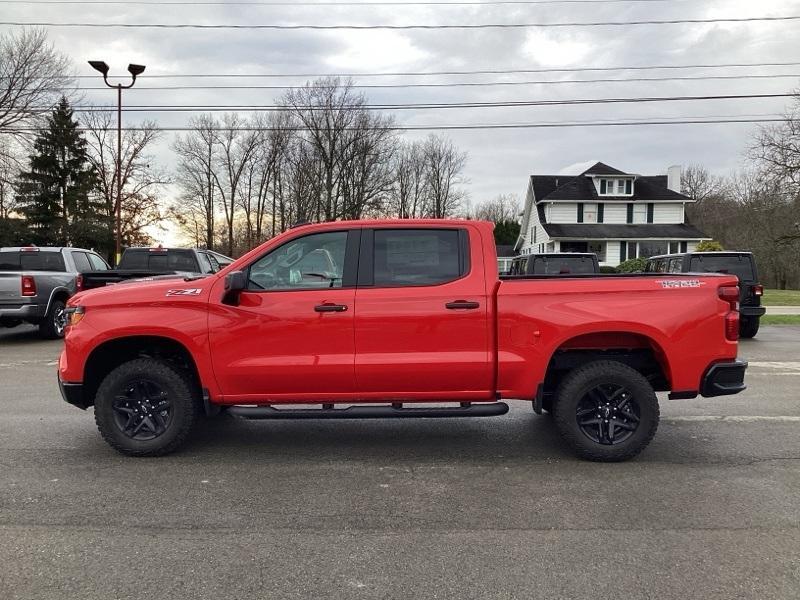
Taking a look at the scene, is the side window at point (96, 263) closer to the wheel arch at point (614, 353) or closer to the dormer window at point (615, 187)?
the wheel arch at point (614, 353)

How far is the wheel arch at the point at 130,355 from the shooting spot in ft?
15.9

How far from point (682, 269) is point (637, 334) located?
8.93m

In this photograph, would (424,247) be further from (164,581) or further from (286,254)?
(164,581)

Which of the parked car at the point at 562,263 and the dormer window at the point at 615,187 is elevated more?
the dormer window at the point at 615,187

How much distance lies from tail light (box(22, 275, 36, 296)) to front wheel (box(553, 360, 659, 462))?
11.1 metres

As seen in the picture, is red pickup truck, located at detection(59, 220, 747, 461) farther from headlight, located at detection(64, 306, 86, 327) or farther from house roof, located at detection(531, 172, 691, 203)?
house roof, located at detection(531, 172, 691, 203)

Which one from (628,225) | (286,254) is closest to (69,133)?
(628,225)

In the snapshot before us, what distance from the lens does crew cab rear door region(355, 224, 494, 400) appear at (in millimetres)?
4613

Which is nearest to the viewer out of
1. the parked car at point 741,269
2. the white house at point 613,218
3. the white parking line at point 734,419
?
the white parking line at point 734,419

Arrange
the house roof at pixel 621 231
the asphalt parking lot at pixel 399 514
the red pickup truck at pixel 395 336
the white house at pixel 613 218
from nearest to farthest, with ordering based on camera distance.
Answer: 1. the asphalt parking lot at pixel 399 514
2. the red pickup truck at pixel 395 336
3. the house roof at pixel 621 231
4. the white house at pixel 613 218

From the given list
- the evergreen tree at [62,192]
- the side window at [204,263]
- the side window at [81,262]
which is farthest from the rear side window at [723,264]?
the evergreen tree at [62,192]

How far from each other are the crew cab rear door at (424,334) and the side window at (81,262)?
36.0 feet

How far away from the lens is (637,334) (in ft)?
15.4

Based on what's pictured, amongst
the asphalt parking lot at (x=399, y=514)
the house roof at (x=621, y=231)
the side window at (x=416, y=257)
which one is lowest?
the asphalt parking lot at (x=399, y=514)
